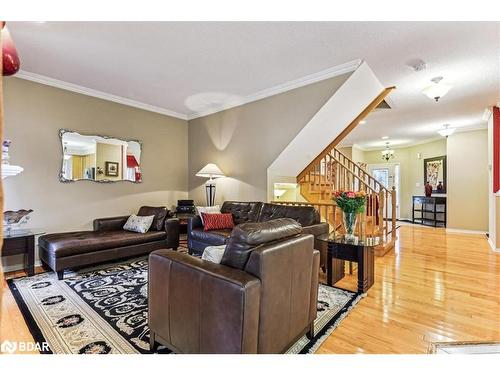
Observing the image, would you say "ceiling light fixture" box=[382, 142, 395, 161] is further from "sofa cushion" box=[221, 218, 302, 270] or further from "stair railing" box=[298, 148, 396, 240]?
"sofa cushion" box=[221, 218, 302, 270]

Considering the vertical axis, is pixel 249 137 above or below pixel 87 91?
below

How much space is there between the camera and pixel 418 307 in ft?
7.49

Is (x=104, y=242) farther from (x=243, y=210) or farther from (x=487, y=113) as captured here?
(x=487, y=113)

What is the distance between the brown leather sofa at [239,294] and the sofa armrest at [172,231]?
7.54 feet

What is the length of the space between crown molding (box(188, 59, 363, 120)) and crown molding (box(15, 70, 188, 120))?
3.05 feet

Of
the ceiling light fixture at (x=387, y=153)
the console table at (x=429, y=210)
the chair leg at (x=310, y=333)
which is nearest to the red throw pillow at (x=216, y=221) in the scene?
the chair leg at (x=310, y=333)

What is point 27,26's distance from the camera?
237cm

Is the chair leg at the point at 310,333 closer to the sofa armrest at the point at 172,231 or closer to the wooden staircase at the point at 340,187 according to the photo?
the wooden staircase at the point at 340,187

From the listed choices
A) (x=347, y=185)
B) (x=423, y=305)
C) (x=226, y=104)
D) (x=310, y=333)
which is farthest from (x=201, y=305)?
(x=347, y=185)

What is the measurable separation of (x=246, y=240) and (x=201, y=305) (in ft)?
1.36

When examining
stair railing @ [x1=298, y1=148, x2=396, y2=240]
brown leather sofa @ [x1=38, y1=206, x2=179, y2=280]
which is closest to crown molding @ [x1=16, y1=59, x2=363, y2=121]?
stair railing @ [x1=298, y1=148, x2=396, y2=240]

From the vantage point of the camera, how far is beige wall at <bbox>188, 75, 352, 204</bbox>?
368cm

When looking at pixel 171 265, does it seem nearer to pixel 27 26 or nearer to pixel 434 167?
pixel 27 26
